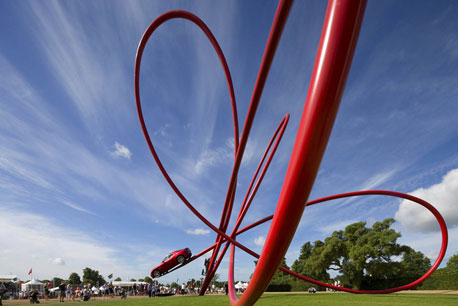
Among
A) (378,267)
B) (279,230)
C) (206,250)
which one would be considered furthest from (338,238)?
(279,230)

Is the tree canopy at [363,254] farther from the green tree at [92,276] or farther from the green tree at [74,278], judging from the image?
the green tree at [74,278]

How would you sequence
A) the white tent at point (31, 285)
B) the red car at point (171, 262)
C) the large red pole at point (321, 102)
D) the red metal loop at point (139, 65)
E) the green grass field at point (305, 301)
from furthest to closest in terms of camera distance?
the white tent at point (31, 285) < the red car at point (171, 262) < the green grass field at point (305, 301) < the red metal loop at point (139, 65) < the large red pole at point (321, 102)

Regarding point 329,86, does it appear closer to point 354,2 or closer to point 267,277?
point 354,2

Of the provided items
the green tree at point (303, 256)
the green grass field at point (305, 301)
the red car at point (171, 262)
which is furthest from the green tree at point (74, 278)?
the green grass field at point (305, 301)

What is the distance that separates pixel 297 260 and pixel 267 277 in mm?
83547

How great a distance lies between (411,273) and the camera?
4912cm

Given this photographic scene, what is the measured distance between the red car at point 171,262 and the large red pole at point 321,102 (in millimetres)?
21241

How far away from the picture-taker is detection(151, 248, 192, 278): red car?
72.7 feet

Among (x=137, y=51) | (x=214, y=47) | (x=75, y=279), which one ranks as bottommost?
(x=75, y=279)

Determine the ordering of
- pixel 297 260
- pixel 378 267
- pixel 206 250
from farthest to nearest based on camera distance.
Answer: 1. pixel 297 260
2. pixel 378 267
3. pixel 206 250

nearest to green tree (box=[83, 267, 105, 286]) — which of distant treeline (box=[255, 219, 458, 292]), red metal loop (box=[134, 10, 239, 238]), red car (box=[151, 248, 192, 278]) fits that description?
distant treeline (box=[255, 219, 458, 292])

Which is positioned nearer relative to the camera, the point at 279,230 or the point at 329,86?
the point at 329,86

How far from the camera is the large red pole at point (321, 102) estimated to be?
216 centimetres

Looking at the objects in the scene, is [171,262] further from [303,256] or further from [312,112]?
[303,256]
